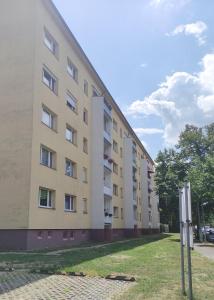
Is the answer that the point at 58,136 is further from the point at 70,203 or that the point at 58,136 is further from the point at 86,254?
the point at 86,254

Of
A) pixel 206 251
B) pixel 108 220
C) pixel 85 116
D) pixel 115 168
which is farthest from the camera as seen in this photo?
pixel 115 168

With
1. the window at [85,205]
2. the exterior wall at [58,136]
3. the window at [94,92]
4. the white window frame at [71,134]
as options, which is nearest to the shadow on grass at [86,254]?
the exterior wall at [58,136]

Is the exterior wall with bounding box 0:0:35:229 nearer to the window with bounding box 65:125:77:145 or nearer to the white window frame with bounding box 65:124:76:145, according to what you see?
the white window frame with bounding box 65:124:76:145

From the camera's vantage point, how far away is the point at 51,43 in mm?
26391

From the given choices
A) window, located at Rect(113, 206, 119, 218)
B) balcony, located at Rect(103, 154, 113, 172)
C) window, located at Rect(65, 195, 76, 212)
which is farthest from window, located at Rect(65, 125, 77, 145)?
window, located at Rect(113, 206, 119, 218)

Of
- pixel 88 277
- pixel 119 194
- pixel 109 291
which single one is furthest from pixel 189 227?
pixel 119 194

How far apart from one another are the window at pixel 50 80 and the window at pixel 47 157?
3986 millimetres

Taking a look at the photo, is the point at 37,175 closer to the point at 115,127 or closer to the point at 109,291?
the point at 109,291

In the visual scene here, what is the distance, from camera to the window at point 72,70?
29.8 m

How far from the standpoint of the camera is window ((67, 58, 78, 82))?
29806 millimetres

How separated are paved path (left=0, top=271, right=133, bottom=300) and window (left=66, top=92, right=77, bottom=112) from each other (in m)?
19.5

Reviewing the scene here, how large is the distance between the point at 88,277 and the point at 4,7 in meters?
19.1

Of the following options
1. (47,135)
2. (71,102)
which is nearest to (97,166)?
(71,102)

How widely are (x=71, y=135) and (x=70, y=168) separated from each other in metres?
2.49
